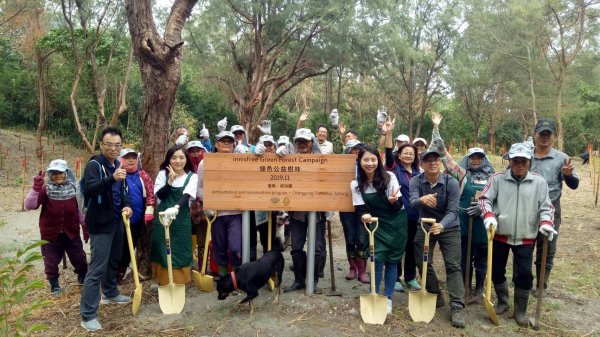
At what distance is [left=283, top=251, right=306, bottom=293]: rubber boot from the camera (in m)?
5.07

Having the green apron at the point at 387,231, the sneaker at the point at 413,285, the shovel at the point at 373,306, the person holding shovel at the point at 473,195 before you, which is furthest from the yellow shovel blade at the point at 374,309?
the person holding shovel at the point at 473,195

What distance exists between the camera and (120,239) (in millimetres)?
4680

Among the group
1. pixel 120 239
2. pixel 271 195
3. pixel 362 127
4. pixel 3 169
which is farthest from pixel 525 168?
pixel 362 127

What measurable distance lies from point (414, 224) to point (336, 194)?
1036 mm

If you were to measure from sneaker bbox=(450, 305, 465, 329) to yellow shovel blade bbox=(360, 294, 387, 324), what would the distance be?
708mm

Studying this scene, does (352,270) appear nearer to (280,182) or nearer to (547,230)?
(280,182)

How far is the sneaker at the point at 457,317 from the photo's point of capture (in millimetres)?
4316

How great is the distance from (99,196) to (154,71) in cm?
199

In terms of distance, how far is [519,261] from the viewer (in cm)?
433

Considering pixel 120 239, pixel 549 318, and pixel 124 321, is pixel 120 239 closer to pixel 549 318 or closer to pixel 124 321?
pixel 124 321

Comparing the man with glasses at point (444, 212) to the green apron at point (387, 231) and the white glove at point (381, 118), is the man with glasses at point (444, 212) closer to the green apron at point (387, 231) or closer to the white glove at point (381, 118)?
the green apron at point (387, 231)

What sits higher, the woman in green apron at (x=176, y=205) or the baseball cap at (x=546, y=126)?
the baseball cap at (x=546, y=126)

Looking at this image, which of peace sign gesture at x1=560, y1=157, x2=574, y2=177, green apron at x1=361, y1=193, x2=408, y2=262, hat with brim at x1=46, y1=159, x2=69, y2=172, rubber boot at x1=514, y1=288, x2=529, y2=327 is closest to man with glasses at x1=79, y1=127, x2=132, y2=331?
hat with brim at x1=46, y1=159, x2=69, y2=172

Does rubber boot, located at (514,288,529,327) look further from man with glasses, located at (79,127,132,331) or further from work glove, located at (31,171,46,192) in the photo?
work glove, located at (31,171,46,192)
